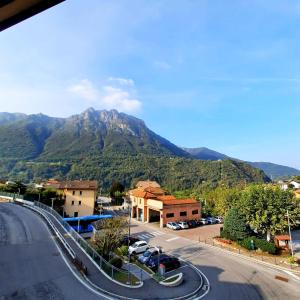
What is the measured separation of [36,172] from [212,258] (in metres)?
142

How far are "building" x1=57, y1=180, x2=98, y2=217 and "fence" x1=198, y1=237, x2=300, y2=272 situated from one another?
26.4 m

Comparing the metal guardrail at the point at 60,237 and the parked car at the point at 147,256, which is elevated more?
the metal guardrail at the point at 60,237

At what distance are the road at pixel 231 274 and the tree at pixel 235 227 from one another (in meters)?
4.18

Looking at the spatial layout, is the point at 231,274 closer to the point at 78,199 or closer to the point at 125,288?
the point at 125,288

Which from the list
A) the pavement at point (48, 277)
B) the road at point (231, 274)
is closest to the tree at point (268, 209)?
the road at point (231, 274)

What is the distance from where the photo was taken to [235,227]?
1485 inches

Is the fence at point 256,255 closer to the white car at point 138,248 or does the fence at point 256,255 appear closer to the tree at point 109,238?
the white car at point 138,248

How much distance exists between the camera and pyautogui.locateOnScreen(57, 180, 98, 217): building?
55875 millimetres

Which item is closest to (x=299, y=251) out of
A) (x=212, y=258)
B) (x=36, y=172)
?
(x=212, y=258)

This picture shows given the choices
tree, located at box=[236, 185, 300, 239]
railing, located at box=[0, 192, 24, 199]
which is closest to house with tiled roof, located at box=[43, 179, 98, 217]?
railing, located at box=[0, 192, 24, 199]

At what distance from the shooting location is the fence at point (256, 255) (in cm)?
2989

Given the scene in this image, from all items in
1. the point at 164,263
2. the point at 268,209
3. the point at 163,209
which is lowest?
the point at 164,263

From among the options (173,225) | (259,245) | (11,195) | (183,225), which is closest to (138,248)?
(259,245)

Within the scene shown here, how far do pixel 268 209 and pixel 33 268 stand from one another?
28.4 meters
